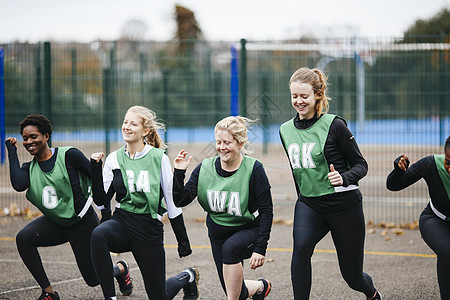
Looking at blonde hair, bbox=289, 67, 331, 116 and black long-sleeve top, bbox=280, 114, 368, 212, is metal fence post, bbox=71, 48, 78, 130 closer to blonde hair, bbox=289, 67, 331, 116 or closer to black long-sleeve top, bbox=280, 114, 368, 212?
blonde hair, bbox=289, 67, 331, 116

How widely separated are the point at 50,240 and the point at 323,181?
2.46 m

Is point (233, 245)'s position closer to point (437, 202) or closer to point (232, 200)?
point (232, 200)

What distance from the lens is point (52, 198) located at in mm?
5328

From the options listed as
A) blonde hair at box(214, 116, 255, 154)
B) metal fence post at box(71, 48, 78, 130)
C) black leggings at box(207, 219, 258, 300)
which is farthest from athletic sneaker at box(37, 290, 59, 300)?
metal fence post at box(71, 48, 78, 130)

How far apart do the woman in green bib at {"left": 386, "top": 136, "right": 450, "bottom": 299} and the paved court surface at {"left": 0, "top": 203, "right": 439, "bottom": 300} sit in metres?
1.10

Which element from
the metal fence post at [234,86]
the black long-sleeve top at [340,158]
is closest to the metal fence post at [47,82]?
the metal fence post at [234,86]

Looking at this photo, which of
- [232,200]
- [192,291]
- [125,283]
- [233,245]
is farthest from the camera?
[125,283]

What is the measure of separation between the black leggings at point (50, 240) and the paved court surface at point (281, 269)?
38 cm

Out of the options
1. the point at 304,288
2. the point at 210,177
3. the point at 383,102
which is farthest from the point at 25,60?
the point at 304,288

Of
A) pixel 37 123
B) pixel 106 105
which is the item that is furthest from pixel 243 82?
pixel 37 123

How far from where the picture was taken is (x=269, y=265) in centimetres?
695

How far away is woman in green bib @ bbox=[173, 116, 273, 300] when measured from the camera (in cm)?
465

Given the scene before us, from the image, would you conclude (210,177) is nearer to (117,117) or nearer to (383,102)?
(383,102)

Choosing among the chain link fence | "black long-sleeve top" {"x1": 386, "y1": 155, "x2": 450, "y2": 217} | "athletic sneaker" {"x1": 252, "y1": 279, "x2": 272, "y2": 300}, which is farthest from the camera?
the chain link fence
